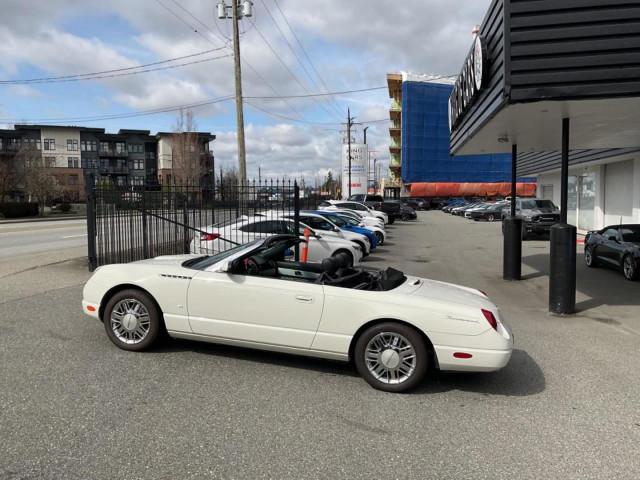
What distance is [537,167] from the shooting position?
26625 mm

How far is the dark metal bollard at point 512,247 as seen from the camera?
446 inches

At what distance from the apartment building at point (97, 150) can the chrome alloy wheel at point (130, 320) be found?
66318 mm

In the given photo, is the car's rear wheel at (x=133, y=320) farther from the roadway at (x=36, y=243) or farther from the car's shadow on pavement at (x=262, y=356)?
the roadway at (x=36, y=243)

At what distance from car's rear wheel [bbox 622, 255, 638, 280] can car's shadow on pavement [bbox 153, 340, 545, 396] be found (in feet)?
22.3

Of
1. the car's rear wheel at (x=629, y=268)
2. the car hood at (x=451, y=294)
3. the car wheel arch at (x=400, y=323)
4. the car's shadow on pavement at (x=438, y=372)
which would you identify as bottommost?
the car's shadow on pavement at (x=438, y=372)

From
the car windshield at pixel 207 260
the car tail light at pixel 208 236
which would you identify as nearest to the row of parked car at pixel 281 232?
the car tail light at pixel 208 236

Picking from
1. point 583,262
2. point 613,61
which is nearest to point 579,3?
point 613,61

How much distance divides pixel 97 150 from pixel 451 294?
85737mm

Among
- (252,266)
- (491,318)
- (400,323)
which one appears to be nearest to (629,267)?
(491,318)

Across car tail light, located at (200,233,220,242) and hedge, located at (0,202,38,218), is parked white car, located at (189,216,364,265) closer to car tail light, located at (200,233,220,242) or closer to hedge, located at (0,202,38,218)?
car tail light, located at (200,233,220,242)

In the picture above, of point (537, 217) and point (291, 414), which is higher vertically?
point (537, 217)

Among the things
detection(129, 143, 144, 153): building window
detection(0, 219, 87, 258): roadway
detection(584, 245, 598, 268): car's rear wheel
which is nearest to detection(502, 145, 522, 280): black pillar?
detection(584, 245, 598, 268): car's rear wheel

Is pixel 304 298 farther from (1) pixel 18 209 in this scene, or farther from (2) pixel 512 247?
(1) pixel 18 209

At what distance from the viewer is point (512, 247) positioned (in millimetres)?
11586
